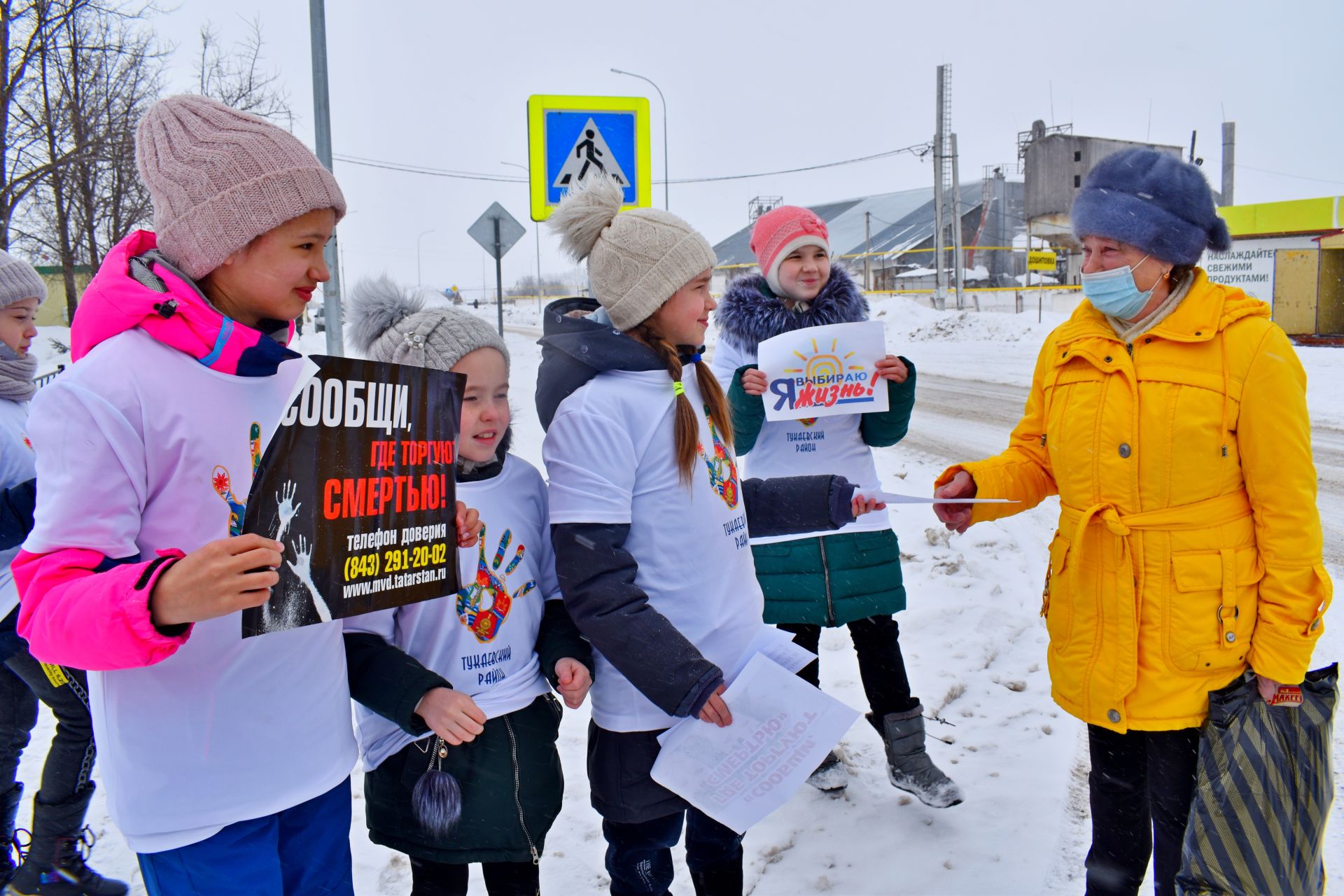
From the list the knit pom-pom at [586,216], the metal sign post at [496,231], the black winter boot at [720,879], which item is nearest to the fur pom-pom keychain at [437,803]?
the black winter boot at [720,879]

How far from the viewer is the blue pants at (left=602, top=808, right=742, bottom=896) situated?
2.22 meters

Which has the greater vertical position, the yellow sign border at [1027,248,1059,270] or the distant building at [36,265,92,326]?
the yellow sign border at [1027,248,1059,270]

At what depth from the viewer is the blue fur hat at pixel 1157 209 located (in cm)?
226

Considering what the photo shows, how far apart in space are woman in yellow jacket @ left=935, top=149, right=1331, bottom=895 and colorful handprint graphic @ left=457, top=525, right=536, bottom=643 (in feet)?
4.83

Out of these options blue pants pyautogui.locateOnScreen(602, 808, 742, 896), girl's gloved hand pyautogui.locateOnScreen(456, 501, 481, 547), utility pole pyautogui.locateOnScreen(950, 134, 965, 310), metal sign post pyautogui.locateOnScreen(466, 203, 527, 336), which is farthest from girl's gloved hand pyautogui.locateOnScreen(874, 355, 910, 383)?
utility pole pyautogui.locateOnScreen(950, 134, 965, 310)

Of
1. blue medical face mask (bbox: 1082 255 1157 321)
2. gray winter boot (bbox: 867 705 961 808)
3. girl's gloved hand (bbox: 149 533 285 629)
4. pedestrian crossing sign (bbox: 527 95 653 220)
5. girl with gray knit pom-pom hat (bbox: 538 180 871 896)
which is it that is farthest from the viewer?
pedestrian crossing sign (bbox: 527 95 653 220)

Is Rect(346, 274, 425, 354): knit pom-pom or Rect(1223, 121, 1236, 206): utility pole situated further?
Rect(1223, 121, 1236, 206): utility pole

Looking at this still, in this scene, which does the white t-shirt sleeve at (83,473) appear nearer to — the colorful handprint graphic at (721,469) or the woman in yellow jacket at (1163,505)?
the colorful handprint graphic at (721,469)

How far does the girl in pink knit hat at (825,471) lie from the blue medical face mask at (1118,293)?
3.02 ft

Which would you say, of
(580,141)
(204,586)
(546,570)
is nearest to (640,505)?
(546,570)

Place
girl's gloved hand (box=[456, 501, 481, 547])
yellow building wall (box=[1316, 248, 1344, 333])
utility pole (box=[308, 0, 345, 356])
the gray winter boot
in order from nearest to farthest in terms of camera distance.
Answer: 1. girl's gloved hand (box=[456, 501, 481, 547])
2. the gray winter boot
3. utility pole (box=[308, 0, 345, 356])
4. yellow building wall (box=[1316, 248, 1344, 333])

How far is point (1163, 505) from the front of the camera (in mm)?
2195

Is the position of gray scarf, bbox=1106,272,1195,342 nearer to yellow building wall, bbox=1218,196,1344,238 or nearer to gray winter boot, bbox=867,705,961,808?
gray winter boot, bbox=867,705,961,808

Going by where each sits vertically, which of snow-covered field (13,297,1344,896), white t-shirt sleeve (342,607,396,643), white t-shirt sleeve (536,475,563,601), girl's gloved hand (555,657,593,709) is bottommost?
snow-covered field (13,297,1344,896)
